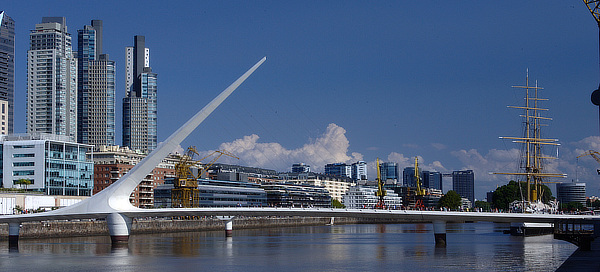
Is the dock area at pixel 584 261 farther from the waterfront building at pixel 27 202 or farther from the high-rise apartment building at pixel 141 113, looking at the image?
the high-rise apartment building at pixel 141 113

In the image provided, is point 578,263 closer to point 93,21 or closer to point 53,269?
point 53,269

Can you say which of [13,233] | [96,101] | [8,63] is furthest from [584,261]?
[8,63]

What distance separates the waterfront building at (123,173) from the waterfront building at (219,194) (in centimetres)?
211

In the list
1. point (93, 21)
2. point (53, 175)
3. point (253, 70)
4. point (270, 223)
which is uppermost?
point (93, 21)

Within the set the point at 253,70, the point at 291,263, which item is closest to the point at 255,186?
the point at 253,70

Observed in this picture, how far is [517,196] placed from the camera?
103062 mm

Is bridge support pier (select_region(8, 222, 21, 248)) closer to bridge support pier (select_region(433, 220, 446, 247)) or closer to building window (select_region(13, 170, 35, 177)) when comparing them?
bridge support pier (select_region(433, 220, 446, 247))

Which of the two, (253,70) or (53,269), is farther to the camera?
(253,70)

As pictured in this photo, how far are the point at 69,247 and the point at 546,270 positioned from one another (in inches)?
1079

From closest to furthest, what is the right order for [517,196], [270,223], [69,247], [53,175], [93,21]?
[69,247] < [53,175] < [270,223] < [517,196] < [93,21]

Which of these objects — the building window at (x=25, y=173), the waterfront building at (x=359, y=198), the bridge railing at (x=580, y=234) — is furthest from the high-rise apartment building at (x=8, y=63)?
the bridge railing at (x=580, y=234)

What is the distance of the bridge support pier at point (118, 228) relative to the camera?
46.3 m

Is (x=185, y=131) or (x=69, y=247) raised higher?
(x=185, y=131)

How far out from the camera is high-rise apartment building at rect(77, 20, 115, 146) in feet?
493
